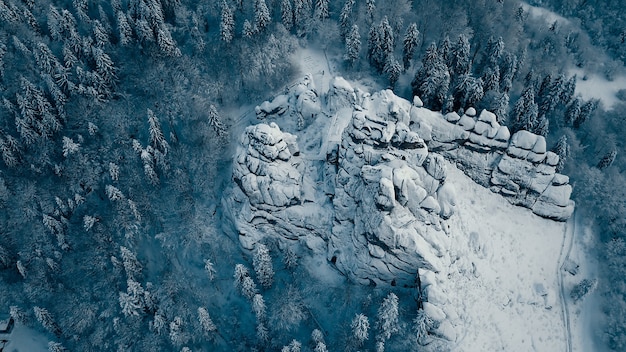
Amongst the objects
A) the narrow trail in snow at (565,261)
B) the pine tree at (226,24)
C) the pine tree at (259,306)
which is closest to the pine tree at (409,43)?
the pine tree at (226,24)

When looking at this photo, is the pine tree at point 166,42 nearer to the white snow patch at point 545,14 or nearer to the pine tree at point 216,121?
the pine tree at point 216,121

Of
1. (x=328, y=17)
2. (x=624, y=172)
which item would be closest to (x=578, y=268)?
(x=624, y=172)

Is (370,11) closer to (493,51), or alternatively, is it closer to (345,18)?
(345,18)

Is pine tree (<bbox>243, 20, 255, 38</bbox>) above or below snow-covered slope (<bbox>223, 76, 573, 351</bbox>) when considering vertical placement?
above

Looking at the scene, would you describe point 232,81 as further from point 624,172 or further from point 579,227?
point 624,172

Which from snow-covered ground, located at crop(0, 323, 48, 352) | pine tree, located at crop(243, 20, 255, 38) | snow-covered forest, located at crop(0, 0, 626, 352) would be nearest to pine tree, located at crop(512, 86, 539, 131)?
snow-covered forest, located at crop(0, 0, 626, 352)

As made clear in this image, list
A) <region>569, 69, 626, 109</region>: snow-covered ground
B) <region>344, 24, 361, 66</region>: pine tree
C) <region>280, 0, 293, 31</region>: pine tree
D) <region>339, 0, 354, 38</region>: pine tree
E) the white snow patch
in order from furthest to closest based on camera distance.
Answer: the white snow patch → <region>569, 69, 626, 109</region>: snow-covered ground → <region>339, 0, 354, 38</region>: pine tree → <region>280, 0, 293, 31</region>: pine tree → <region>344, 24, 361, 66</region>: pine tree

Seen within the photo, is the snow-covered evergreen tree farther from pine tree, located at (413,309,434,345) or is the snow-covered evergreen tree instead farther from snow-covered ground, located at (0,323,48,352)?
snow-covered ground, located at (0,323,48,352)
